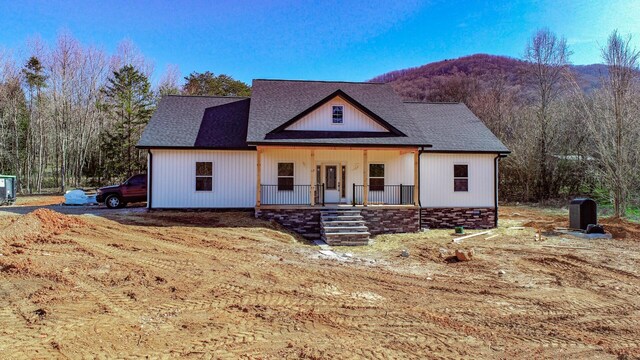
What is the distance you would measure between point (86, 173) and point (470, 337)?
37.4m

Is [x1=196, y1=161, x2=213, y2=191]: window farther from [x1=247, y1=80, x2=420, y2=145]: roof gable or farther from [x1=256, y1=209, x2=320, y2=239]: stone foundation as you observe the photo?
[x1=256, y1=209, x2=320, y2=239]: stone foundation

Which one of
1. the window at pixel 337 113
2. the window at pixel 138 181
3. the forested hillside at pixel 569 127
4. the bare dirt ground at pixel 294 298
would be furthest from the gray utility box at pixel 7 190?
the forested hillside at pixel 569 127

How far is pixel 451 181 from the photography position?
55.0 feet

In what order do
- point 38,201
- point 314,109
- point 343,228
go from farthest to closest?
point 38,201
point 314,109
point 343,228

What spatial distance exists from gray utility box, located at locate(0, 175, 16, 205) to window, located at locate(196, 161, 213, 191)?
10545 mm

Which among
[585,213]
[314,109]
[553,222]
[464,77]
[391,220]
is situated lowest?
[553,222]

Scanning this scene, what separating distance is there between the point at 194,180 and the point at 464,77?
47691mm

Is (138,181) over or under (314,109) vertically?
under

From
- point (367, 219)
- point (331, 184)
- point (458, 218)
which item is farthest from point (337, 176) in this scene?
point (458, 218)

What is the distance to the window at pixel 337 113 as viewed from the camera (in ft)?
52.9

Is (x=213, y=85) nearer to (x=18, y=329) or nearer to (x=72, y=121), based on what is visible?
(x=72, y=121)

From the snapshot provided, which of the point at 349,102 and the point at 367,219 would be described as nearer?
the point at 367,219

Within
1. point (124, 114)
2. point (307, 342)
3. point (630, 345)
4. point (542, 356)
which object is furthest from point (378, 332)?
point (124, 114)

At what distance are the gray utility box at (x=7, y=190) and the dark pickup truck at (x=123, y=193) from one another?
497 cm
